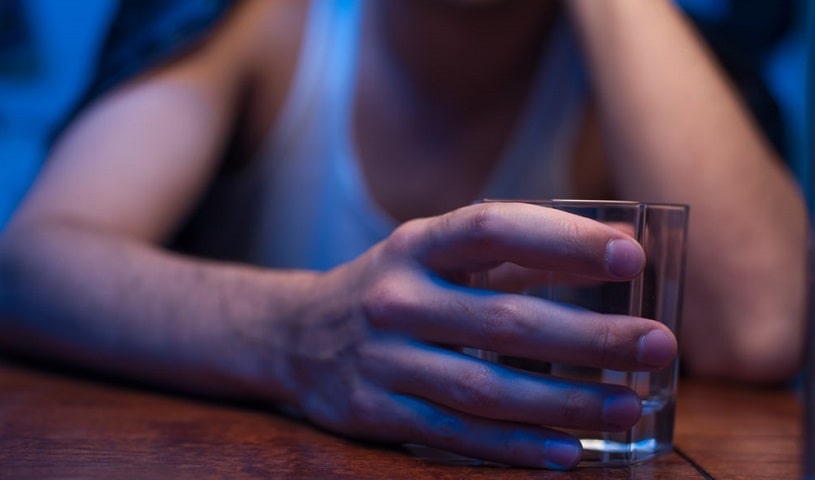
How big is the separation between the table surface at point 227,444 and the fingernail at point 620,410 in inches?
1.2

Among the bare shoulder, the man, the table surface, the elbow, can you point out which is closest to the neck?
the man

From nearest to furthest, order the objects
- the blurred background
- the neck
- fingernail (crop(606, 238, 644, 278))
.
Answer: fingernail (crop(606, 238, 644, 278)), the neck, the blurred background

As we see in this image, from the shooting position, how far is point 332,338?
0.54m

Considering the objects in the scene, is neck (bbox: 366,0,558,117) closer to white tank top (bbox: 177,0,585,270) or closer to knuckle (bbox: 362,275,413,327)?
white tank top (bbox: 177,0,585,270)

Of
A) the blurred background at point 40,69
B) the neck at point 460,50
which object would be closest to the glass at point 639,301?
the neck at point 460,50

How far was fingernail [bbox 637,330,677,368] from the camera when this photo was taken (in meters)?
0.43

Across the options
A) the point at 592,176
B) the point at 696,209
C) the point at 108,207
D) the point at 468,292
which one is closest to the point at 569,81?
the point at 592,176

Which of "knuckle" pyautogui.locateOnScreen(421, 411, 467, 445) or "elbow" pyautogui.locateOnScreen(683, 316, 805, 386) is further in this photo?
"elbow" pyautogui.locateOnScreen(683, 316, 805, 386)

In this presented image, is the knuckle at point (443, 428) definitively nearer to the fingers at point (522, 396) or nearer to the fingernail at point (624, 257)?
the fingers at point (522, 396)

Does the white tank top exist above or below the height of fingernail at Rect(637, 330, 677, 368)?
above

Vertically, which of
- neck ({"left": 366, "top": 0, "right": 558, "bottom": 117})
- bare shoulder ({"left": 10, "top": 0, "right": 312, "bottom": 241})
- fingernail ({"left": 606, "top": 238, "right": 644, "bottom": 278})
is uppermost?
neck ({"left": 366, "top": 0, "right": 558, "bottom": 117})

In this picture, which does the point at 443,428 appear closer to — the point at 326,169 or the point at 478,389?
the point at 478,389

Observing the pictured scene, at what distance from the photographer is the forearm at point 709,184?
85cm

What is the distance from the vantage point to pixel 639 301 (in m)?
0.45
